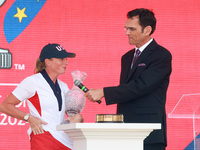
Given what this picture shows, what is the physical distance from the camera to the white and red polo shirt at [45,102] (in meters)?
2.72

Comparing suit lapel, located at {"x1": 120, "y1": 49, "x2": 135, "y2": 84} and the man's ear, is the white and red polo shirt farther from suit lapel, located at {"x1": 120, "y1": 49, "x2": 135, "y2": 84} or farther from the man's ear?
the man's ear

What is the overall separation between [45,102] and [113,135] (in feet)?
2.35

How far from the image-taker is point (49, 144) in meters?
2.70

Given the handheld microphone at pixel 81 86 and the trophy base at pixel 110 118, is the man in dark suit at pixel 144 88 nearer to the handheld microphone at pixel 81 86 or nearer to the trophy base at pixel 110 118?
the handheld microphone at pixel 81 86

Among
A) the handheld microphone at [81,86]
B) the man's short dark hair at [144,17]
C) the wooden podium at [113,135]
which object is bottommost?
the wooden podium at [113,135]

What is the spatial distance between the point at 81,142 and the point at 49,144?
0.56m

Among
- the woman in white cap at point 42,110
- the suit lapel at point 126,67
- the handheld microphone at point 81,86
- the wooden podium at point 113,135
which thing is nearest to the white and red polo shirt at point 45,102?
the woman in white cap at point 42,110

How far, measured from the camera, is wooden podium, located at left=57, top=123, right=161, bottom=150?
81.7 inches

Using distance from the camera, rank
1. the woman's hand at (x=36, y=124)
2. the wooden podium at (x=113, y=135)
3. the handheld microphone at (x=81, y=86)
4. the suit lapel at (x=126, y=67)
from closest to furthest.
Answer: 1. the wooden podium at (x=113, y=135)
2. the handheld microphone at (x=81, y=86)
3. the woman's hand at (x=36, y=124)
4. the suit lapel at (x=126, y=67)

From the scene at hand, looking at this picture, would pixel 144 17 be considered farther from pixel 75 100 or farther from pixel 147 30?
pixel 75 100

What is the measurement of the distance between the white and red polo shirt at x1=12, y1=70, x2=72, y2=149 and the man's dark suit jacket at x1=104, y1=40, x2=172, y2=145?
1.06 ft

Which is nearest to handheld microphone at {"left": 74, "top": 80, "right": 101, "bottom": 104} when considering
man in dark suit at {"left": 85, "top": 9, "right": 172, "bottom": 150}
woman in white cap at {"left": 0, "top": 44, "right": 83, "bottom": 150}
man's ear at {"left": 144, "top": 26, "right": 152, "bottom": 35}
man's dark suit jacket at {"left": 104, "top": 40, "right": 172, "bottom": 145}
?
man in dark suit at {"left": 85, "top": 9, "right": 172, "bottom": 150}

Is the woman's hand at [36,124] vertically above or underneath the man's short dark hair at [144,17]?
underneath

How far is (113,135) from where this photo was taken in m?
2.12
